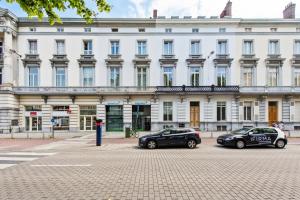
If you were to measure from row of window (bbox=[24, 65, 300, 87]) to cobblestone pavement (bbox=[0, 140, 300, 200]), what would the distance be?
2059 centimetres

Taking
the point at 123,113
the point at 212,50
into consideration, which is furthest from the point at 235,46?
the point at 123,113

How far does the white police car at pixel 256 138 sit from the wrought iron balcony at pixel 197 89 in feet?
45.9

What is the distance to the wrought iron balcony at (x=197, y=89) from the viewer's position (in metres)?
30.3

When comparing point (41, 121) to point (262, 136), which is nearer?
point (262, 136)

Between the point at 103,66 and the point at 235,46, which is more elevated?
the point at 235,46

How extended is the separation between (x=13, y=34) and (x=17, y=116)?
10.1 meters

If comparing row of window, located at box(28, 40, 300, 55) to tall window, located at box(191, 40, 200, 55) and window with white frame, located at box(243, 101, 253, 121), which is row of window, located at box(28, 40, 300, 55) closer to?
tall window, located at box(191, 40, 200, 55)

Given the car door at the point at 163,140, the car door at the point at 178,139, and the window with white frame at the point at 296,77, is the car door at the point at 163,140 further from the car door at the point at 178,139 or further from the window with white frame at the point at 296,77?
the window with white frame at the point at 296,77

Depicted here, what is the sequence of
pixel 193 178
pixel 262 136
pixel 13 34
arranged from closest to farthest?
pixel 193 178
pixel 262 136
pixel 13 34

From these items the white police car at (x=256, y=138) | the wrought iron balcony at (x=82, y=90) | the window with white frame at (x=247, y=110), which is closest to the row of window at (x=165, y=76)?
the wrought iron balcony at (x=82, y=90)

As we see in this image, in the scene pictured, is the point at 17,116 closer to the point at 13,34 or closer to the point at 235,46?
the point at 13,34

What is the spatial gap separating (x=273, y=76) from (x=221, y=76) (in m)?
6.73

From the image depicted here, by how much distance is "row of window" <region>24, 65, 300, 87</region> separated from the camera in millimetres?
30906

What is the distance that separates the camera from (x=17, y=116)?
3041 cm
